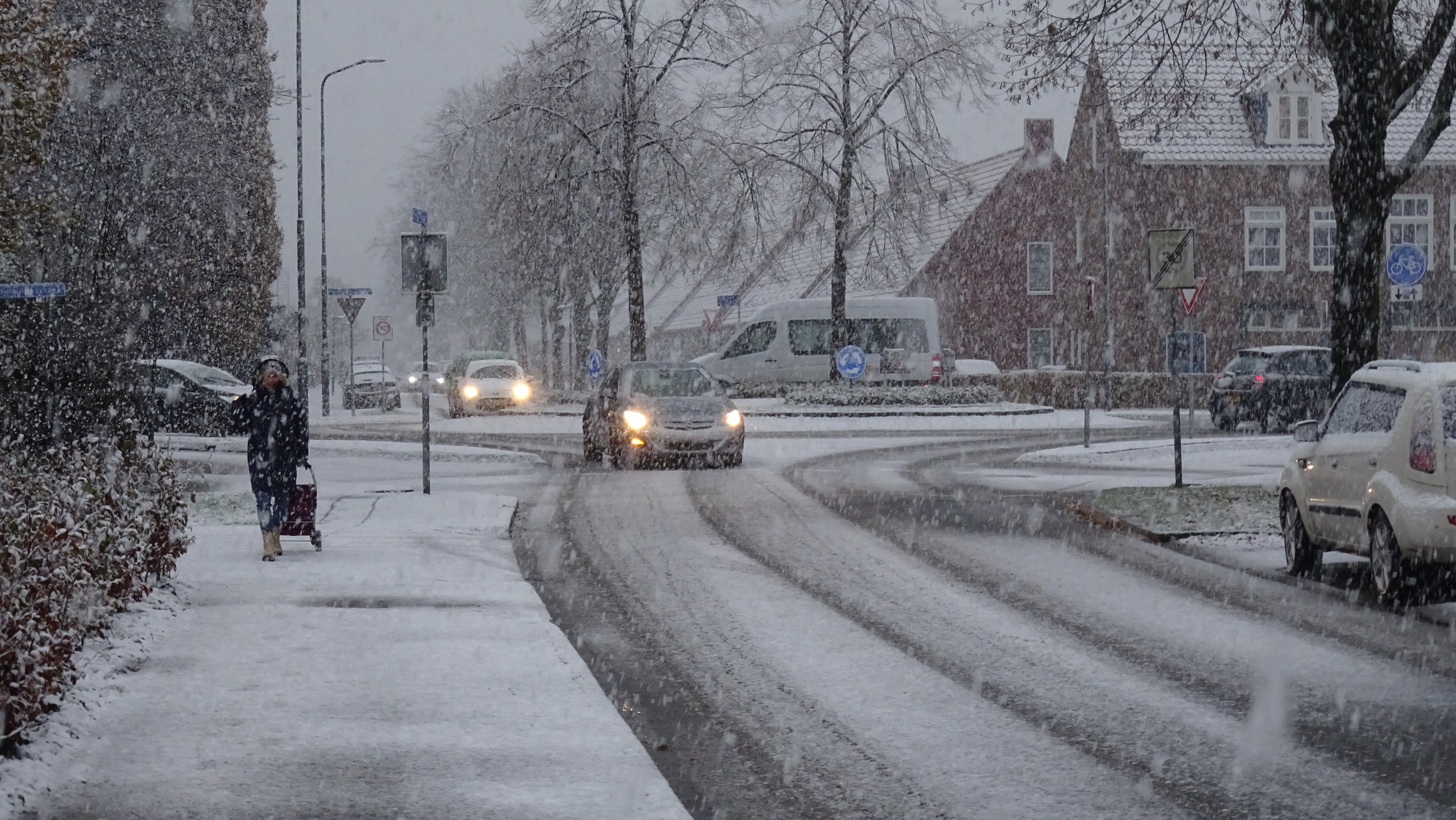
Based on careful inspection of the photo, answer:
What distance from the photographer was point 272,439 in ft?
42.3

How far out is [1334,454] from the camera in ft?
39.3

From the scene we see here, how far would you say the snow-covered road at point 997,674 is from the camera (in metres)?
6.48

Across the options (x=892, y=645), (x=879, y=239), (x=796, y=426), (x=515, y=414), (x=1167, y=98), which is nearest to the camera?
(x=892, y=645)

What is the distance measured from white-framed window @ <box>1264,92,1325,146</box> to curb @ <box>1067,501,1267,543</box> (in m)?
37.2

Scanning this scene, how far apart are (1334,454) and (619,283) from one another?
145ft

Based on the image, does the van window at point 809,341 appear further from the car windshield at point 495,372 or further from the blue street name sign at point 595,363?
the car windshield at point 495,372

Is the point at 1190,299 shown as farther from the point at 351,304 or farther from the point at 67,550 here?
the point at 351,304

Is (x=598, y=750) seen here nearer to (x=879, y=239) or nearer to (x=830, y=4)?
(x=830, y=4)

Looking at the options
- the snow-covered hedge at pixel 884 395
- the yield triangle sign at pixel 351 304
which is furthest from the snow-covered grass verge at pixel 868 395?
the yield triangle sign at pixel 351 304

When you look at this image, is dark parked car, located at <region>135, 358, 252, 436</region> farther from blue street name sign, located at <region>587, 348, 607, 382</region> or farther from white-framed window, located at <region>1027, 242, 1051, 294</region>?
white-framed window, located at <region>1027, 242, 1051, 294</region>

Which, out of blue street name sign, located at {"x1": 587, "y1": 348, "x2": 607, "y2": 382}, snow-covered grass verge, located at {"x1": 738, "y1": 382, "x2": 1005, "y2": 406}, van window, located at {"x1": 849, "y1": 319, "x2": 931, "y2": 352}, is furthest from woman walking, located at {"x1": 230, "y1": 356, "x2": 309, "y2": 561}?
van window, located at {"x1": 849, "y1": 319, "x2": 931, "y2": 352}

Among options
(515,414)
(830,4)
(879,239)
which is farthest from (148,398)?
(879,239)

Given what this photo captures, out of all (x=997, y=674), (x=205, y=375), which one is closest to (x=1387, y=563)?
(x=997, y=674)

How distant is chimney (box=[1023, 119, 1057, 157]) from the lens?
60000 millimetres
